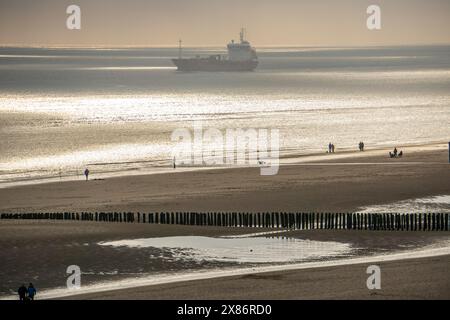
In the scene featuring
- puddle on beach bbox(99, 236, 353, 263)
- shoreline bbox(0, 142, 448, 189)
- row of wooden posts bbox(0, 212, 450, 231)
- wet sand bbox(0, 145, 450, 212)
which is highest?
shoreline bbox(0, 142, 448, 189)

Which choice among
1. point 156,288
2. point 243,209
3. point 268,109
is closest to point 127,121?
point 268,109

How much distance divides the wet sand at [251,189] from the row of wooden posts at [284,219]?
358 centimetres

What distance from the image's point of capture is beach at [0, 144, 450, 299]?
3459 centimetres

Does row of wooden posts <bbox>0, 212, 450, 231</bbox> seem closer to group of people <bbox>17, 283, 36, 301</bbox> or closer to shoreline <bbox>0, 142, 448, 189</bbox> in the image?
group of people <bbox>17, 283, 36, 301</bbox>

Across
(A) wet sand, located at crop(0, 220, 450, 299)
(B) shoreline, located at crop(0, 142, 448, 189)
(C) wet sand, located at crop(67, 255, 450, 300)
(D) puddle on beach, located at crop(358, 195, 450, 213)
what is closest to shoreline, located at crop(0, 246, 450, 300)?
(C) wet sand, located at crop(67, 255, 450, 300)

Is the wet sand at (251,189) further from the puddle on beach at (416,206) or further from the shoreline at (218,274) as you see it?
the shoreline at (218,274)

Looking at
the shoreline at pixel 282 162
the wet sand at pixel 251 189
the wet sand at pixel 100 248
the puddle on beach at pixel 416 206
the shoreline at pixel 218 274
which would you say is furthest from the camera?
the shoreline at pixel 282 162

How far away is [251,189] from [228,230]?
497 inches

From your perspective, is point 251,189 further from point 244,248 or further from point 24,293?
point 24,293

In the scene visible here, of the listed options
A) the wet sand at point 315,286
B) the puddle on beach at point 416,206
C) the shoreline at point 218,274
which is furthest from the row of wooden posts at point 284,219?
the wet sand at point 315,286

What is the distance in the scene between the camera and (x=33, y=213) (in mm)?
49094

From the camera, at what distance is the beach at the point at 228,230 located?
3459cm

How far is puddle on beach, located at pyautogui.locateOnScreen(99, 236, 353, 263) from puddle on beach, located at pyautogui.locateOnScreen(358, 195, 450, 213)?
8273 millimetres

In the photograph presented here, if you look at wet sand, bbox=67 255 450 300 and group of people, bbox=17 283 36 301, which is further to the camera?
wet sand, bbox=67 255 450 300
